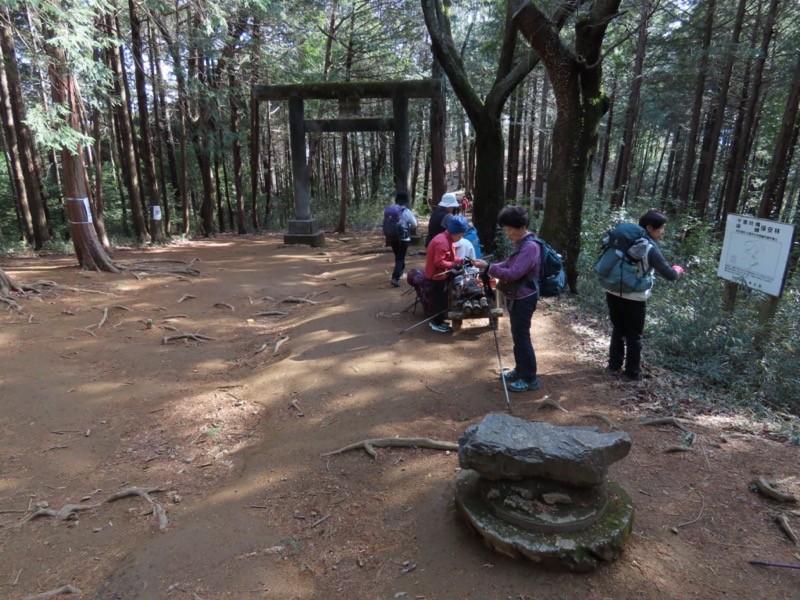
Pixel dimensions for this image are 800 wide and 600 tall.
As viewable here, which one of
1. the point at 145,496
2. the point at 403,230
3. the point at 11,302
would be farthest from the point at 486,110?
the point at 11,302

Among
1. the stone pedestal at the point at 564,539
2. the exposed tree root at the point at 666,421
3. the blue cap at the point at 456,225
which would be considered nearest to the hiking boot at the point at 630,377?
the exposed tree root at the point at 666,421

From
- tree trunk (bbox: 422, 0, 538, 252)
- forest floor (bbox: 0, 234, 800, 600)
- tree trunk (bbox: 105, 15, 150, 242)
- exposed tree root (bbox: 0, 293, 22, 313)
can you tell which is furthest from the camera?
tree trunk (bbox: 105, 15, 150, 242)

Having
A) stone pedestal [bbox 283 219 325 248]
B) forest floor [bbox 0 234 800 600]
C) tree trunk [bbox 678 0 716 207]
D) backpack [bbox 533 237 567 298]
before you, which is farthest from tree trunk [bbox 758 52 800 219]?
stone pedestal [bbox 283 219 325 248]

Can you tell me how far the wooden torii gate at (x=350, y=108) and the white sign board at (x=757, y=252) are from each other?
8665 millimetres

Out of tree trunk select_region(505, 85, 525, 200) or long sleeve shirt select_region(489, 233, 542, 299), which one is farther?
tree trunk select_region(505, 85, 525, 200)

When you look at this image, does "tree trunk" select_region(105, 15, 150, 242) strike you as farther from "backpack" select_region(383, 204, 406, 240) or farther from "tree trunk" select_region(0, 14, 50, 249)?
"backpack" select_region(383, 204, 406, 240)

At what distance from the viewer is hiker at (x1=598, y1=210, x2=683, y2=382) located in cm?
445

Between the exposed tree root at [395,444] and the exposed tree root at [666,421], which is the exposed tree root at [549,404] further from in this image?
the exposed tree root at [395,444]

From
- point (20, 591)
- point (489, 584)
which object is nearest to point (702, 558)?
point (489, 584)

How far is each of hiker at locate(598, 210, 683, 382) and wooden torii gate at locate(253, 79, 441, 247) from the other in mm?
8638

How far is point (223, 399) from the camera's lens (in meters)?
5.53

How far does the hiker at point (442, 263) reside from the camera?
607 centimetres

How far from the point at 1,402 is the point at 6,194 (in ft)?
78.5

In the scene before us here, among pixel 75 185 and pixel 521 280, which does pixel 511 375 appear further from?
pixel 75 185
